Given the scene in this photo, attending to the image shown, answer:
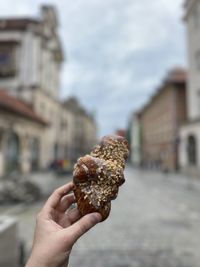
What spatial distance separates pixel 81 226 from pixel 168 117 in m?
38.4

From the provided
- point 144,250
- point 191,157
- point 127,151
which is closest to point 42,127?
point 191,157

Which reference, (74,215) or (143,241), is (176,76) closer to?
(143,241)

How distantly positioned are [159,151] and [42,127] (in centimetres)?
1952

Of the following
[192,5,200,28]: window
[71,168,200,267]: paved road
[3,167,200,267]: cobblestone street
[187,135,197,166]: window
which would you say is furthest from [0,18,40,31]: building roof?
[71,168,200,267]: paved road

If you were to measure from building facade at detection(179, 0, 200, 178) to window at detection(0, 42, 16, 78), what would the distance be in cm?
1649

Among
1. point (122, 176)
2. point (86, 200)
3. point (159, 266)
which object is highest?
point (122, 176)

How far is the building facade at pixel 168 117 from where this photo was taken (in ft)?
120

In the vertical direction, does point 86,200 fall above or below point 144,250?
above

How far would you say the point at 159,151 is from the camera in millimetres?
46094

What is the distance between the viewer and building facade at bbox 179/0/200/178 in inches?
1184

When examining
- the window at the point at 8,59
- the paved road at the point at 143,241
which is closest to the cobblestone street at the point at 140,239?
the paved road at the point at 143,241

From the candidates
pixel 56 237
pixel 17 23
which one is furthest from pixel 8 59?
pixel 56 237

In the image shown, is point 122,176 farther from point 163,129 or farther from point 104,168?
point 163,129

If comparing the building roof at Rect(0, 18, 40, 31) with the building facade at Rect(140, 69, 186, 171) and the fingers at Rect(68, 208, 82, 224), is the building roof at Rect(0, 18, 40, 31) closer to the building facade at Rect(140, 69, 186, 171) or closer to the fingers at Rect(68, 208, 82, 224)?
the building facade at Rect(140, 69, 186, 171)
